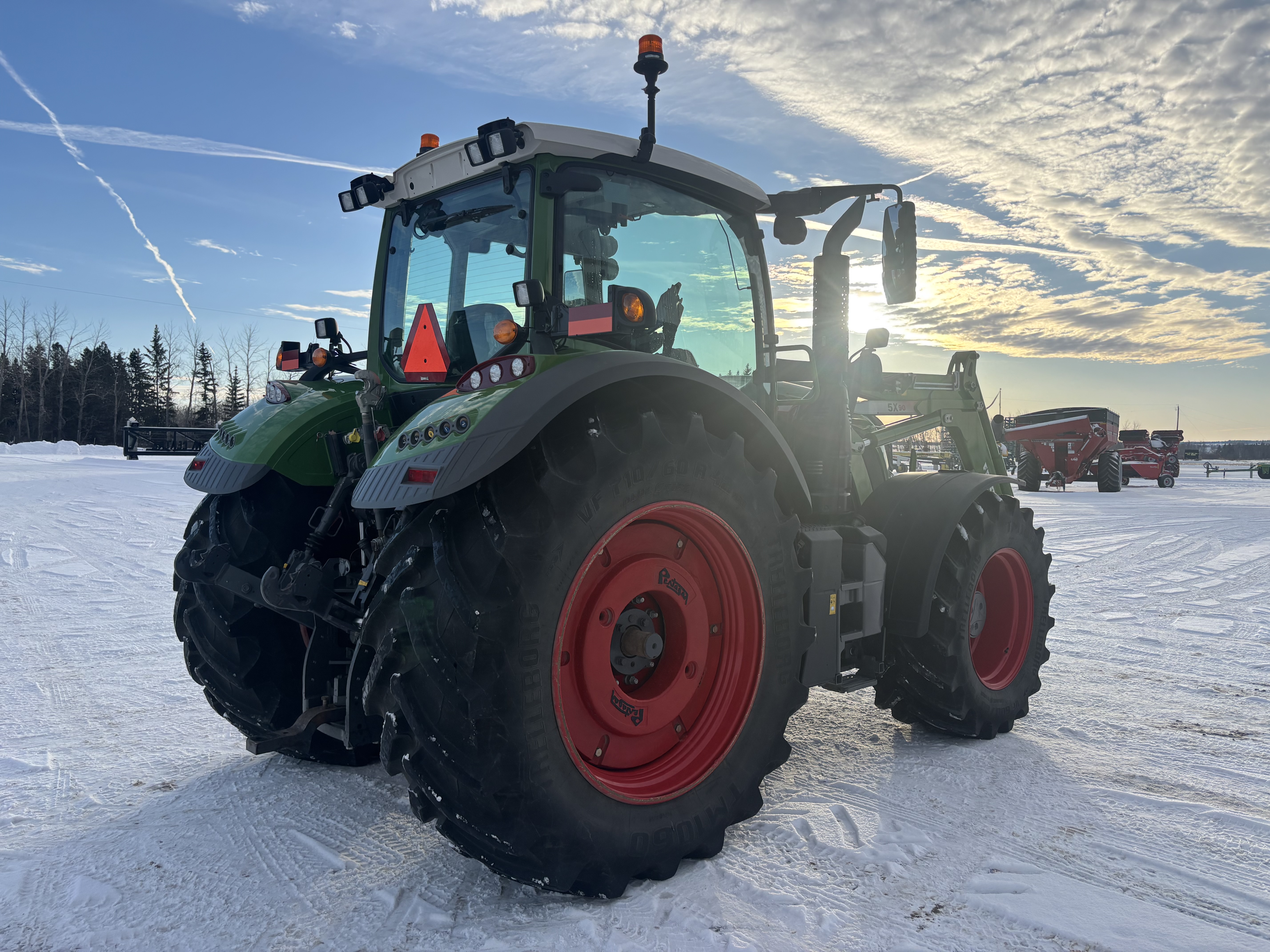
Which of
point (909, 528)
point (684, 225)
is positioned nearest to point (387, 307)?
point (684, 225)

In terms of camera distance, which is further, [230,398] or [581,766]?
[230,398]

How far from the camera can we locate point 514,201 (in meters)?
2.96

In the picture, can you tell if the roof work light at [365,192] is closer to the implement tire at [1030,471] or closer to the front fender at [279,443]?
the front fender at [279,443]

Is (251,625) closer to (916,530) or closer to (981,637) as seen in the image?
(916,530)

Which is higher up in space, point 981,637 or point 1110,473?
point 1110,473

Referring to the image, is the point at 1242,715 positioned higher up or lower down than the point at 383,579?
lower down

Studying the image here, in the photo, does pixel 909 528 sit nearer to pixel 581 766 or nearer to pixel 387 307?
pixel 581 766

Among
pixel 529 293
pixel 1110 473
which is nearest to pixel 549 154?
pixel 529 293

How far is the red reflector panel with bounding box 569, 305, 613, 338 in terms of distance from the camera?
8.34 ft

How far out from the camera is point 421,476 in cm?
219

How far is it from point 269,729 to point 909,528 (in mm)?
2807

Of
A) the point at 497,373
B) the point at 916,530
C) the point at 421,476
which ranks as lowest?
the point at 916,530

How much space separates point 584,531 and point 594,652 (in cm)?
44

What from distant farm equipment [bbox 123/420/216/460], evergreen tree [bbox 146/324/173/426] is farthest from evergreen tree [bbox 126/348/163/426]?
distant farm equipment [bbox 123/420/216/460]
